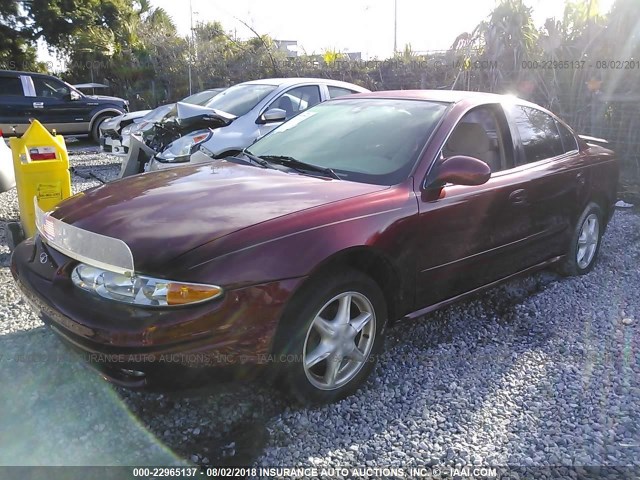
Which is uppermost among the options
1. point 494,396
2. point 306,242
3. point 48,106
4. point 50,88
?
point 50,88

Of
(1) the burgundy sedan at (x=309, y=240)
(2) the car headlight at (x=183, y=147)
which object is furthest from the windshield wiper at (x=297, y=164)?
(2) the car headlight at (x=183, y=147)

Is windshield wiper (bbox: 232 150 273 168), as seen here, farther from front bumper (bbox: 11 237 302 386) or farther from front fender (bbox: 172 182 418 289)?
front bumper (bbox: 11 237 302 386)

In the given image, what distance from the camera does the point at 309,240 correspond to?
257 cm

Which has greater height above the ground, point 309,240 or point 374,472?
point 309,240

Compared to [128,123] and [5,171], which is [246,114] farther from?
[128,123]

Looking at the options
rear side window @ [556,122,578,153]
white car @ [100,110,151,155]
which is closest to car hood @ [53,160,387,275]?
rear side window @ [556,122,578,153]

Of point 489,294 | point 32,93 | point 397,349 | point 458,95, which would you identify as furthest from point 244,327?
point 32,93

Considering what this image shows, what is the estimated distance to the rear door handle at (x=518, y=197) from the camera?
3.70 m

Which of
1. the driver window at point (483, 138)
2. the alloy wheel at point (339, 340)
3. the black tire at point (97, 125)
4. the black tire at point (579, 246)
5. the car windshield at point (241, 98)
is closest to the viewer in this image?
the alloy wheel at point (339, 340)

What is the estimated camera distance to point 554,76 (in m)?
9.34

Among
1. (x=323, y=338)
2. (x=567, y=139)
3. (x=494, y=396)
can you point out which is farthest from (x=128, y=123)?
(x=494, y=396)

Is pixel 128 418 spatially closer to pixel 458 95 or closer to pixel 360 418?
pixel 360 418

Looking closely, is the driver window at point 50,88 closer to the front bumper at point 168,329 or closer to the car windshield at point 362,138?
the car windshield at point 362,138

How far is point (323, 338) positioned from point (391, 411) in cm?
52
